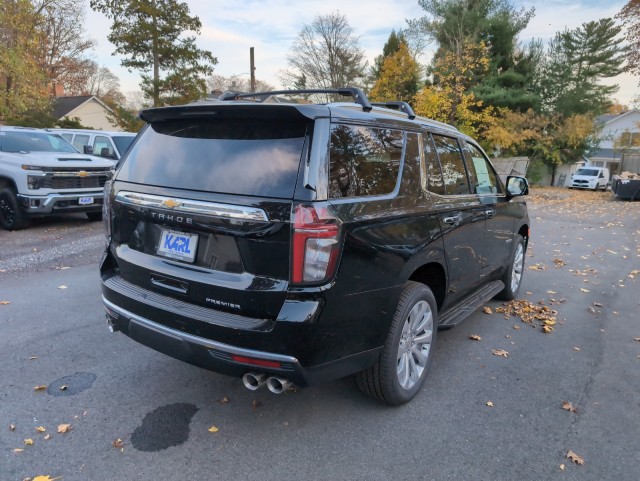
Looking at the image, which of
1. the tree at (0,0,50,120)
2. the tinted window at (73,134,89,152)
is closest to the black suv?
the tinted window at (73,134,89,152)

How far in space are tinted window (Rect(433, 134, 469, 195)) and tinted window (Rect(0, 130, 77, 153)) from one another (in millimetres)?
9044

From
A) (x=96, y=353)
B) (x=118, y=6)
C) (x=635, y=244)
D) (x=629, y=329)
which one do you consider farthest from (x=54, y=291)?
(x=118, y=6)

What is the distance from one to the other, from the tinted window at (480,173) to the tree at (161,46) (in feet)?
77.7

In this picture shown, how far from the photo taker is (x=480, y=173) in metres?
4.42

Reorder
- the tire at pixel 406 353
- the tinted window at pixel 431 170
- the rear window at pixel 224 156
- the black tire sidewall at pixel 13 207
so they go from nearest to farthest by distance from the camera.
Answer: the rear window at pixel 224 156 → the tire at pixel 406 353 → the tinted window at pixel 431 170 → the black tire sidewall at pixel 13 207

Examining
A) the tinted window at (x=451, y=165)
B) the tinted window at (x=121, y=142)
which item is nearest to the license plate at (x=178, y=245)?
the tinted window at (x=451, y=165)

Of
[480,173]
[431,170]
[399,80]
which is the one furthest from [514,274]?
[399,80]

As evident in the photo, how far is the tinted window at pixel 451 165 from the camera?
361cm

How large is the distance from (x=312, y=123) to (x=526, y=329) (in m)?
3.48

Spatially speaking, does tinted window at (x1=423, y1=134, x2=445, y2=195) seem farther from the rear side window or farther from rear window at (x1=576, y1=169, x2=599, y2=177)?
rear window at (x1=576, y1=169, x2=599, y2=177)

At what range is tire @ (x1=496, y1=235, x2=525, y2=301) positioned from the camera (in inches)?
204

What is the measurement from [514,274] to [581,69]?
3429cm

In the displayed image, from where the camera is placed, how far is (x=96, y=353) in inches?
147

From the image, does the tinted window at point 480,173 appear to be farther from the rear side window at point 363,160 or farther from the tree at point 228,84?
the tree at point 228,84
